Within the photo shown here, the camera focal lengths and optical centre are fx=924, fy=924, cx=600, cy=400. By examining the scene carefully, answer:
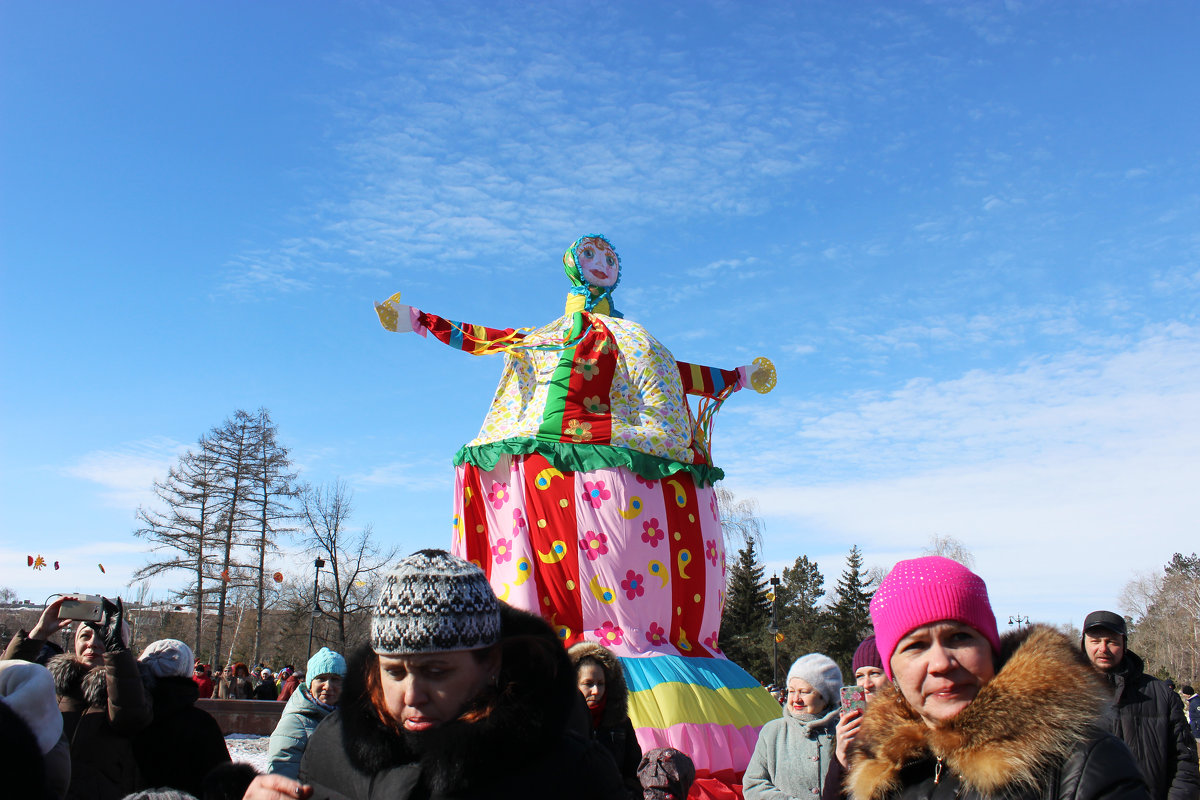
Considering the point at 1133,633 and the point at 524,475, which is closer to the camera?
the point at 524,475

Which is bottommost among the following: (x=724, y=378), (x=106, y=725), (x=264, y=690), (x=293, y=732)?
(x=264, y=690)

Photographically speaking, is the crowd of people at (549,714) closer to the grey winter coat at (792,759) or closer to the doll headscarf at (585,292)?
the grey winter coat at (792,759)

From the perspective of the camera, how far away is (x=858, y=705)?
312 centimetres

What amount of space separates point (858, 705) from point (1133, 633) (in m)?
57.2

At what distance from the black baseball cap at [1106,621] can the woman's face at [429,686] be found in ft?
12.0

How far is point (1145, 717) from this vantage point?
4492mm

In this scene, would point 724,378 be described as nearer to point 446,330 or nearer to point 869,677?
point 446,330

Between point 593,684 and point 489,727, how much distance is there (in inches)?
92.3

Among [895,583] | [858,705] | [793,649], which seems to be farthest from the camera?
[793,649]

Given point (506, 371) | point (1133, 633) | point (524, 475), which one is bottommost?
point (1133, 633)

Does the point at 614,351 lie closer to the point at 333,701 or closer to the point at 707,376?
the point at 707,376

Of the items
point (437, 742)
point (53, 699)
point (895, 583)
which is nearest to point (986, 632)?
point (895, 583)

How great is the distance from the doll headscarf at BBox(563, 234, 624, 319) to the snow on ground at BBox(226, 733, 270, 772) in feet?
18.4

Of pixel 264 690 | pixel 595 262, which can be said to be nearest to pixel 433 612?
pixel 595 262
